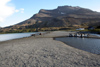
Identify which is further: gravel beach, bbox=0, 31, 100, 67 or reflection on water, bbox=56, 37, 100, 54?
reflection on water, bbox=56, 37, 100, 54

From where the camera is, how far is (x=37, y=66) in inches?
444

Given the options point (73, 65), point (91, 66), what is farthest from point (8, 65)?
point (91, 66)

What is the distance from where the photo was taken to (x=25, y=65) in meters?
11.8

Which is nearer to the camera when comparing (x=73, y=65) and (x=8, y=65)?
(x=73, y=65)

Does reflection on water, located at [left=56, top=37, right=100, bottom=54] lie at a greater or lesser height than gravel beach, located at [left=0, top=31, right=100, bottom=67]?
lesser

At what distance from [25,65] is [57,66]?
4364mm

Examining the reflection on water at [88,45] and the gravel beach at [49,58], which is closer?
the gravel beach at [49,58]

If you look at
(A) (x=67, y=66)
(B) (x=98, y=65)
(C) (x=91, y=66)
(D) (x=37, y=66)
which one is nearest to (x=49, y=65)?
(D) (x=37, y=66)

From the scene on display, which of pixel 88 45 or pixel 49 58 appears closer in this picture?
pixel 49 58

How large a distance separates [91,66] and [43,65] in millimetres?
6063

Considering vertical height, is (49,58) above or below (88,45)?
above

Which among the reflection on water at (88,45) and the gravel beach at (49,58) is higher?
the gravel beach at (49,58)

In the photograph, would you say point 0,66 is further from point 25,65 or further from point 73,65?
point 73,65

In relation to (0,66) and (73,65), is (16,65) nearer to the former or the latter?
(0,66)
